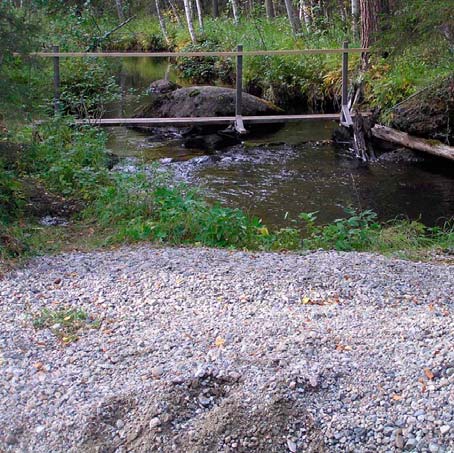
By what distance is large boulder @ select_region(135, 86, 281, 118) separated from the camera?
15.5 metres

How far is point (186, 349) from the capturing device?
4781 millimetres

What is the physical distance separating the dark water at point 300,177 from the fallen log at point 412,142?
0.29 meters

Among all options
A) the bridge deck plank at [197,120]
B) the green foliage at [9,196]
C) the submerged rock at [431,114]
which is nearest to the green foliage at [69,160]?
the green foliage at [9,196]

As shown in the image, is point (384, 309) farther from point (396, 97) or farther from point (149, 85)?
point (149, 85)

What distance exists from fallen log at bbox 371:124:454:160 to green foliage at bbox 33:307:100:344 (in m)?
8.45

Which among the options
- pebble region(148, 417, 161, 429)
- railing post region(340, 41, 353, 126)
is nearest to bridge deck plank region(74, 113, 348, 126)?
railing post region(340, 41, 353, 126)

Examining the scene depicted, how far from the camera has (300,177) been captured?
1233 centimetres

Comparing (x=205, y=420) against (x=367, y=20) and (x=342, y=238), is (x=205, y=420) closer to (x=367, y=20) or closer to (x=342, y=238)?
(x=342, y=238)

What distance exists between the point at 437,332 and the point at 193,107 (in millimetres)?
11403

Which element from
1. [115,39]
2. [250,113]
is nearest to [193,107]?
[250,113]

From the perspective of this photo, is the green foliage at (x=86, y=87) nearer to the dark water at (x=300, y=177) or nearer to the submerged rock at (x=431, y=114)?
the dark water at (x=300, y=177)

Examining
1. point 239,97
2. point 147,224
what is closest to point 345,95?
point 239,97

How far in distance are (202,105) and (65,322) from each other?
10783 mm

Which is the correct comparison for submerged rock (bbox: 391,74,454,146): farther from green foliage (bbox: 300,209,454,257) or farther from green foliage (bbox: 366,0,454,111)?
green foliage (bbox: 300,209,454,257)
